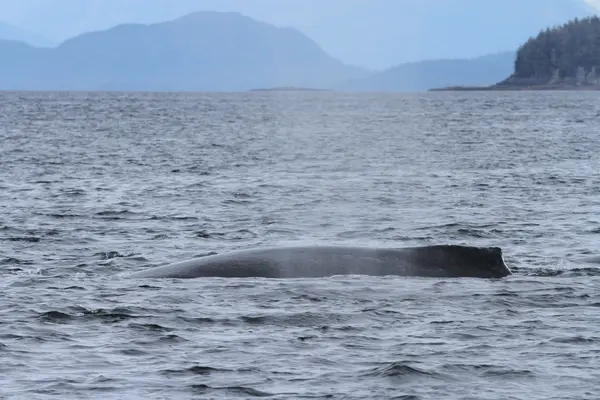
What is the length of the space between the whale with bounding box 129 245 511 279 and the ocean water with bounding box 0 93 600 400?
1.10ft

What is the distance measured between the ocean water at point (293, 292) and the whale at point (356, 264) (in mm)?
334

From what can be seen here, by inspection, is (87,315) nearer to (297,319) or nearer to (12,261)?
(297,319)

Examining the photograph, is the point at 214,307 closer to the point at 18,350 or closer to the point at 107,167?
the point at 18,350

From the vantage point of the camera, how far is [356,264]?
1616 cm

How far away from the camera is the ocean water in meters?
11.1

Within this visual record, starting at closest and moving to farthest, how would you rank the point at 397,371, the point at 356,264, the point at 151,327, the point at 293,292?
1. the point at 397,371
2. the point at 151,327
3. the point at 293,292
4. the point at 356,264

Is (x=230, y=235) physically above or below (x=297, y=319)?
below

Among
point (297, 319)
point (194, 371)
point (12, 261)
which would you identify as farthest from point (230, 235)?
point (194, 371)

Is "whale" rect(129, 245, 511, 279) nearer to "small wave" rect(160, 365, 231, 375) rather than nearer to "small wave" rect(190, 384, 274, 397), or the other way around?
"small wave" rect(160, 365, 231, 375)

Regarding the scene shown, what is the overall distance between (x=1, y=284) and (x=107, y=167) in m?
25.7

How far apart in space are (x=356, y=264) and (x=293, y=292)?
143 centimetres

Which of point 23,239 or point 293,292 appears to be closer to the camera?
point 293,292

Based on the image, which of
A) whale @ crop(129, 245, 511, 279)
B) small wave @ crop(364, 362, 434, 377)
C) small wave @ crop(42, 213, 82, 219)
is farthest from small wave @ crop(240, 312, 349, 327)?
small wave @ crop(42, 213, 82, 219)

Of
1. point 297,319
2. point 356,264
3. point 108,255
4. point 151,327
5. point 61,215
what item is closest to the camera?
point 151,327
